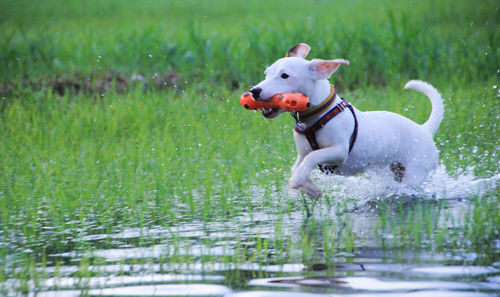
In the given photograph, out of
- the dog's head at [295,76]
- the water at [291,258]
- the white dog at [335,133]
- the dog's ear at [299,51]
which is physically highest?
the dog's ear at [299,51]

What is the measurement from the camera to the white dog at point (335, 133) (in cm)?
493

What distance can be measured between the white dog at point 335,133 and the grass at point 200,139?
0.37 metres

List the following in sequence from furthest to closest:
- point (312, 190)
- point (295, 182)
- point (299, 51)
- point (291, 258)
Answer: point (299, 51)
point (312, 190)
point (295, 182)
point (291, 258)

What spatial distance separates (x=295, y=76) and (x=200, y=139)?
10.5ft

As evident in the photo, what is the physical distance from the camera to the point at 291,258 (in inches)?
161

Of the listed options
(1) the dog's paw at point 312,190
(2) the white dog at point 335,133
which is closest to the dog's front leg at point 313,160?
(2) the white dog at point 335,133

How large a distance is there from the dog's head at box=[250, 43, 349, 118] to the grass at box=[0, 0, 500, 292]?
955mm

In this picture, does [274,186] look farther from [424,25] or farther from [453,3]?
[453,3]

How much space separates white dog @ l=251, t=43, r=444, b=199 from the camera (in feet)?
16.2

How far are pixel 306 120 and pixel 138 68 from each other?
6980mm

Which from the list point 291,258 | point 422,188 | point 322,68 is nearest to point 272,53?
point 422,188

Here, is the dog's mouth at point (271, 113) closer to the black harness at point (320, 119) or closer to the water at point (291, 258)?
the black harness at point (320, 119)

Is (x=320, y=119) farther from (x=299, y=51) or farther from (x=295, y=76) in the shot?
(x=299, y=51)

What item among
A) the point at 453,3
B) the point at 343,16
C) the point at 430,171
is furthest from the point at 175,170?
the point at 453,3
